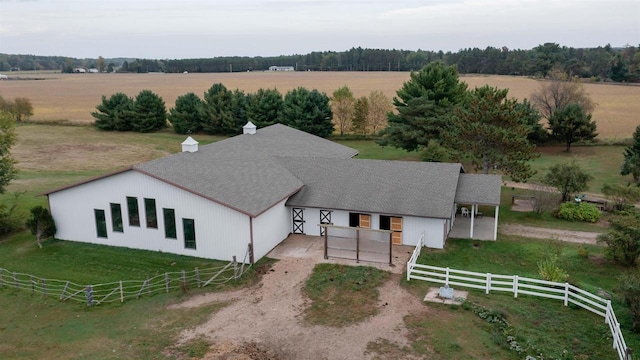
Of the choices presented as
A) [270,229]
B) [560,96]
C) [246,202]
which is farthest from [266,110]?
[246,202]

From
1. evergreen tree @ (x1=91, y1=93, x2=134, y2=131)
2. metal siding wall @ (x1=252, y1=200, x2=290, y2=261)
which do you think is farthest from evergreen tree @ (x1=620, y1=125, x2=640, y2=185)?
evergreen tree @ (x1=91, y1=93, x2=134, y2=131)

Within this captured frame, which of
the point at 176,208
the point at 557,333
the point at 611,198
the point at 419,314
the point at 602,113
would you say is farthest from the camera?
the point at 602,113

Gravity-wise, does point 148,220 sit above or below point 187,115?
below

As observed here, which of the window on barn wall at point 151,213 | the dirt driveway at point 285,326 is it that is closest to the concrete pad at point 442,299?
the dirt driveway at point 285,326

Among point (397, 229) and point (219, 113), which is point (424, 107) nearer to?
point (397, 229)

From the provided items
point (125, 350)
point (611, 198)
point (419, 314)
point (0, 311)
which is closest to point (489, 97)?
point (611, 198)

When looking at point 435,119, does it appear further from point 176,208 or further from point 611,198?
point 176,208

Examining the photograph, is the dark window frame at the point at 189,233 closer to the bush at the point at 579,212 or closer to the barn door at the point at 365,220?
the barn door at the point at 365,220
